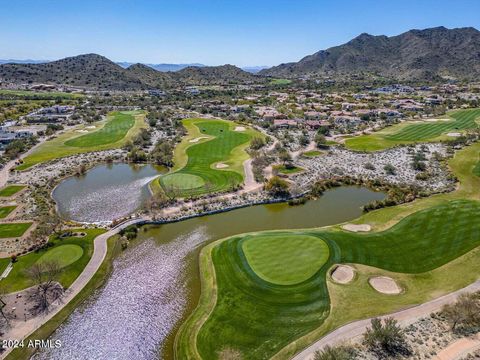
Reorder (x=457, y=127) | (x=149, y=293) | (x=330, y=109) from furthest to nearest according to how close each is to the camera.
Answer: (x=330, y=109) < (x=457, y=127) < (x=149, y=293)

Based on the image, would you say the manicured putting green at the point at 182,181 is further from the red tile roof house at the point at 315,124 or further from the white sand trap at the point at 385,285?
the red tile roof house at the point at 315,124

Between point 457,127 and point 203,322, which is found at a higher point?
point 457,127

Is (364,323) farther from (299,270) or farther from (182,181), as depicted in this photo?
(182,181)

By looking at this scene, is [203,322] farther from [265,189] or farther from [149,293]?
[265,189]

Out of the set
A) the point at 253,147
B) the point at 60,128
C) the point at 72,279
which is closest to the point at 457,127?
the point at 253,147

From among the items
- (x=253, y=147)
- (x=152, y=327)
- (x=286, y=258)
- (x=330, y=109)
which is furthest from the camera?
(x=330, y=109)

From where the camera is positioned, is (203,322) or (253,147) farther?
(253,147)
